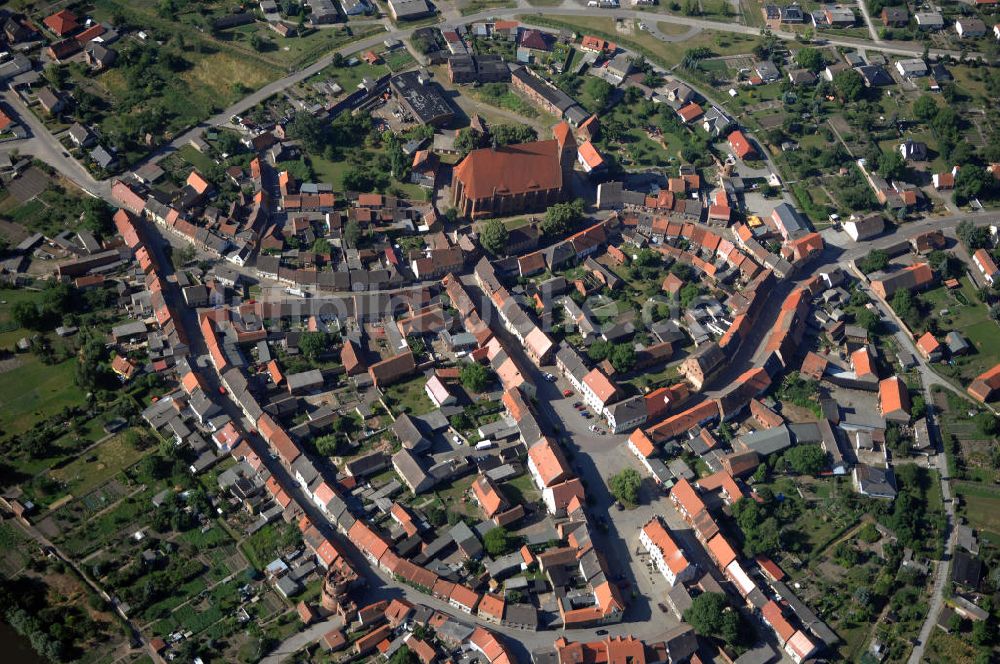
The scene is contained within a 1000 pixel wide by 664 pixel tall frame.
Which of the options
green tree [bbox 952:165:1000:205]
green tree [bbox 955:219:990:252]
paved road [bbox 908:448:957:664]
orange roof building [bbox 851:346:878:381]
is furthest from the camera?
green tree [bbox 952:165:1000:205]

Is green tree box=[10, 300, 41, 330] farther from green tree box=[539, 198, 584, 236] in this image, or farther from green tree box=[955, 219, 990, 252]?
green tree box=[955, 219, 990, 252]

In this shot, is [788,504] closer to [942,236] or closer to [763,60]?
[942,236]

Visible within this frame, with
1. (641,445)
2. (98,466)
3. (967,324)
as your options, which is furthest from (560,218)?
(98,466)

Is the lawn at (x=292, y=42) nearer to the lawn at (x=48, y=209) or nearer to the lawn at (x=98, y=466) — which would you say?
the lawn at (x=48, y=209)

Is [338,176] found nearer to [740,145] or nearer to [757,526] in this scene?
[740,145]

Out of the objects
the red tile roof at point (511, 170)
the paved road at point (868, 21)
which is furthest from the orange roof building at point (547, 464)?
the paved road at point (868, 21)

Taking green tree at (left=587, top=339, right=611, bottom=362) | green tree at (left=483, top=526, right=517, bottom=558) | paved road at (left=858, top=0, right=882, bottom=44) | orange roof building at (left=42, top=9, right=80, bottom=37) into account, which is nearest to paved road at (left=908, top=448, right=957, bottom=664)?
green tree at (left=587, top=339, right=611, bottom=362)
